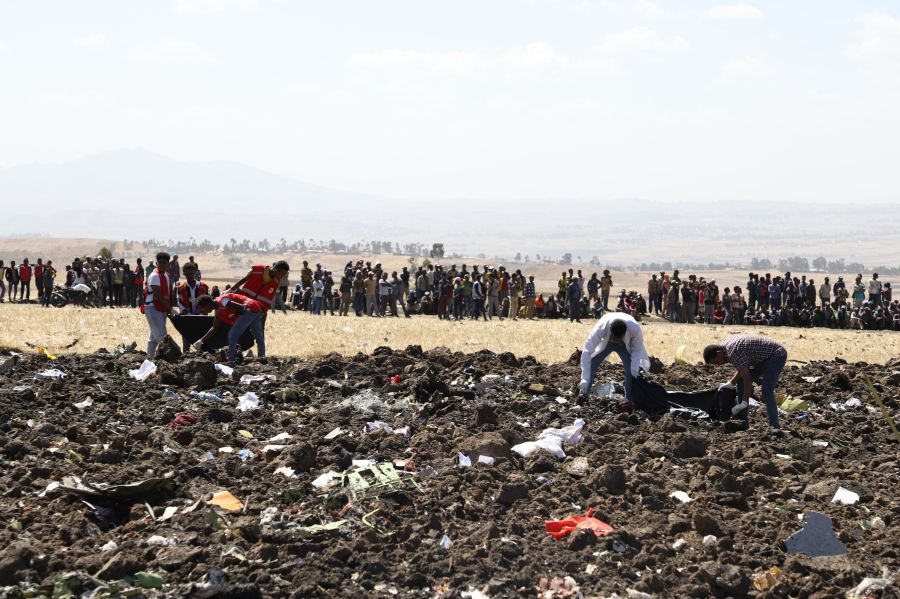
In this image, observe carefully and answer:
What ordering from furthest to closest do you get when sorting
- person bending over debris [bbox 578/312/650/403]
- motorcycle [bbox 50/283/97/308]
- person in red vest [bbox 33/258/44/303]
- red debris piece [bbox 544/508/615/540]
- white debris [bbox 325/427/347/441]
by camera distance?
person in red vest [bbox 33/258/44/303], motorcycle [bbox 50/283/97/308], person bending over debris [bbox 578/312/650/403], white debris [bbox 325/427/347/441], red debris piece [bbox 544/508/615/540]

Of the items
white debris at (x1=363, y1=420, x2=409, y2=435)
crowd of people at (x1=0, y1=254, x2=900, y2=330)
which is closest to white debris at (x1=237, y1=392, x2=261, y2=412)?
A: white debris at (x1=363, y1=420, x2=409, y2=435)

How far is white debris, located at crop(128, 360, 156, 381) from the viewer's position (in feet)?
43.6

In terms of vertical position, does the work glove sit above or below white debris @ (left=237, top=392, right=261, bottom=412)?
above

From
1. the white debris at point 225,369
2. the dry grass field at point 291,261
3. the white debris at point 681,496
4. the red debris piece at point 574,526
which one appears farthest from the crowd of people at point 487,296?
the dry grass field at point 291,261

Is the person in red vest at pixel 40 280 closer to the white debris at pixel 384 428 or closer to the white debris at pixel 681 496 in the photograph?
the white debris at pixel 384 428

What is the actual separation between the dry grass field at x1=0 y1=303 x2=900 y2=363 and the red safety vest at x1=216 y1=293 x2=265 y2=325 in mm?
3286

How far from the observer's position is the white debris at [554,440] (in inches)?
386

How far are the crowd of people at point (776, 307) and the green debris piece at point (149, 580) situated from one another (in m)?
27.8

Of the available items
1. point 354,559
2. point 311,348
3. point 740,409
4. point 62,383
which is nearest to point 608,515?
point 354,559

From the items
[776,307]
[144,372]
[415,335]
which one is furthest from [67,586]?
[776,307]

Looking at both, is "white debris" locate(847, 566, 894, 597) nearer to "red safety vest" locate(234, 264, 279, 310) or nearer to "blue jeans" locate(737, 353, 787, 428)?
"blue jeans" locate(737, 353, 787, 428)

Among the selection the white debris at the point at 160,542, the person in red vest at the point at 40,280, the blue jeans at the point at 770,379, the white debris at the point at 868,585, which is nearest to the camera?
the white debris at the point at 868,585

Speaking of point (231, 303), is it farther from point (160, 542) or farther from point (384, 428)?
point (160, 542)

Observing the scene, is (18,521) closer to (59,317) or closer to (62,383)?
(62,383)
